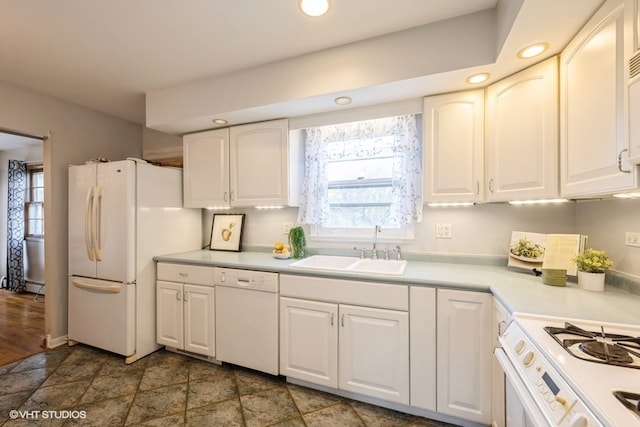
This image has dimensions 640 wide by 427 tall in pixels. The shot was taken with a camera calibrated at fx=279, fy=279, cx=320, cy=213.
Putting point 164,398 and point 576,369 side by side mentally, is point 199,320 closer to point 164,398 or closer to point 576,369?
point 164,398

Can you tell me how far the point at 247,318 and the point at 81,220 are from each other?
1.87m

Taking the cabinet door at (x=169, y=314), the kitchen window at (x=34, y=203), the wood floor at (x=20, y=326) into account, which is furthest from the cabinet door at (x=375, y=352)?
the kitchen window at (x=34, y=203)

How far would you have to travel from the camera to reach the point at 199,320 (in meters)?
2.34

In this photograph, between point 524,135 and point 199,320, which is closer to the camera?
point 524,135

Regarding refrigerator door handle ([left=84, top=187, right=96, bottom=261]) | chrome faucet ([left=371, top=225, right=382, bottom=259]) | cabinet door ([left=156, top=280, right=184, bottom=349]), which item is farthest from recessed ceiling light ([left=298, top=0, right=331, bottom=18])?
refrigerator door handle ([left=84, top=187, right=96, bottom=261])

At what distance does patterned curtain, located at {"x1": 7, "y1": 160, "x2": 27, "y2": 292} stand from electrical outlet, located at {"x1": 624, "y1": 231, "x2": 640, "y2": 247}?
7307mm

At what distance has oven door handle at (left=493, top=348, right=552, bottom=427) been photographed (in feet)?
2.52

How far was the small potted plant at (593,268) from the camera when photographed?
56.3 inches

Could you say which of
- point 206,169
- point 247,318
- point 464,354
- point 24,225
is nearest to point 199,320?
point 247,318

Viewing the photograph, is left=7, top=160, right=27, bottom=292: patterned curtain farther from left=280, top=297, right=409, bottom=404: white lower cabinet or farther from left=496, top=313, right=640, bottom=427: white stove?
left=496, top=313, right=640, bottom=427: white stove

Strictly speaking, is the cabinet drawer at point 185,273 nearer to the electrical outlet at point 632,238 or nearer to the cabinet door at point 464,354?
the cabinet door at point 464,354

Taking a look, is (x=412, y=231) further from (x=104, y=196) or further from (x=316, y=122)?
(x=104, y=196)

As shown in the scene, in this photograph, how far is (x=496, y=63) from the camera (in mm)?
1575

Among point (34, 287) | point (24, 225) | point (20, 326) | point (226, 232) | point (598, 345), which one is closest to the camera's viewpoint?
point (598, 345)
